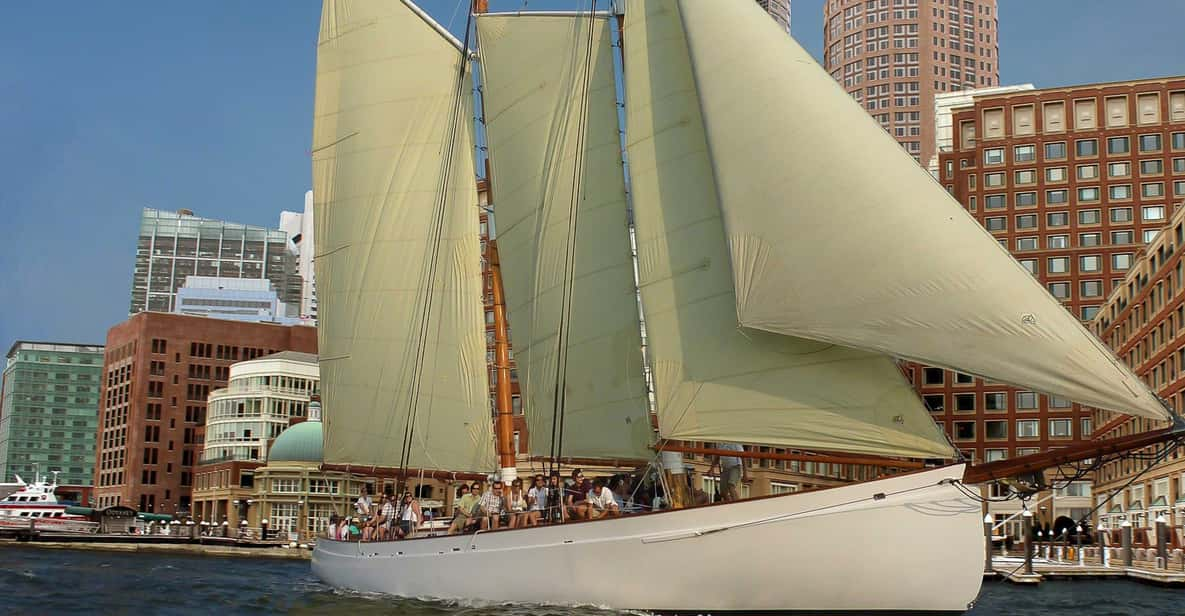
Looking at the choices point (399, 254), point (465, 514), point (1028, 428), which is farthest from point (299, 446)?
point (465, 514)

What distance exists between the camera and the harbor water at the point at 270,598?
3250cm

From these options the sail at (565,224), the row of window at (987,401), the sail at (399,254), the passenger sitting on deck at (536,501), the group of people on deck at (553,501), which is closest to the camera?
the group of people on deck at (553,501)

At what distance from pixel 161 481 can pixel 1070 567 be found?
4716 inches

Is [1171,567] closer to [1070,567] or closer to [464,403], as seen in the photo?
[1070,567]

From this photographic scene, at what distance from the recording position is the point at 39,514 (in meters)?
103

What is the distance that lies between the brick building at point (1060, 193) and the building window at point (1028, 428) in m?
0.10

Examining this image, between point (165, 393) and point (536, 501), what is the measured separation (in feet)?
425

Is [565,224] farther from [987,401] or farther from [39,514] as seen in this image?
[987,401]

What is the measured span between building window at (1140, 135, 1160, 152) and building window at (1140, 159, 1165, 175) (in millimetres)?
1168

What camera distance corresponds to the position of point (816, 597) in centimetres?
2517

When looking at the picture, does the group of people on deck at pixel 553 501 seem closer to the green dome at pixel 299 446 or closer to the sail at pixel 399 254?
the sail at pixel 399 254

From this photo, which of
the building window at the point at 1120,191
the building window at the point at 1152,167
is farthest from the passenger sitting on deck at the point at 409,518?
the building window at the point at 1152,167

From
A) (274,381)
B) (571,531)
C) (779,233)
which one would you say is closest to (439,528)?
(571,531)

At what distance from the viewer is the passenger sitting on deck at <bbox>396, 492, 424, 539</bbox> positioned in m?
37.3
